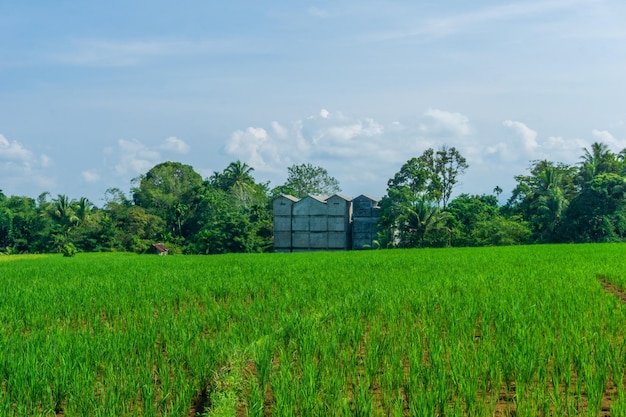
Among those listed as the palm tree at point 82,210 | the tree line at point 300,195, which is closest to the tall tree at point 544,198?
the tree line at point 300,195

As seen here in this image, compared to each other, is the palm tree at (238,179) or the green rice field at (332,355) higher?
the palm tree at (238,179)

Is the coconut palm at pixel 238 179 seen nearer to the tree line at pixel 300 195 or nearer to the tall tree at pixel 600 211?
the tree line at pixel 300 195

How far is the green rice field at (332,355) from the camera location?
152 inches

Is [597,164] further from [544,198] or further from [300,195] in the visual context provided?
[300,195]

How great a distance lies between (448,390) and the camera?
3934 millimetres

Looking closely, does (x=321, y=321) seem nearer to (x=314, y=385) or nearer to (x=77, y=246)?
(x=314, y=385)

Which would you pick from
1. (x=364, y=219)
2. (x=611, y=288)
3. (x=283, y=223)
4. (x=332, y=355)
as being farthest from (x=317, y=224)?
(x=332, y=355)

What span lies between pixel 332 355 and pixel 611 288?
6862 millimetres

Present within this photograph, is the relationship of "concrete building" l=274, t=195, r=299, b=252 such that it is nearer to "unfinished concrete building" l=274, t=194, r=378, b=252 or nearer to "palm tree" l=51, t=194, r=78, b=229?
"unfinished concrete building" l=274, t=194, r=378, b=252

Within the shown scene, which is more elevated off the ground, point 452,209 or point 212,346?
point 452,209

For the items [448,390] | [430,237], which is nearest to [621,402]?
[448,390]

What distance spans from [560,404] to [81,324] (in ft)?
19.1

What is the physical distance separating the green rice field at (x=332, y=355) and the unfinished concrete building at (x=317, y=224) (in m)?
29.5

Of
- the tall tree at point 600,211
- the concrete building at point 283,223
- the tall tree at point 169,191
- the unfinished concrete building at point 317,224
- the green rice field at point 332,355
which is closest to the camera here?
the green rice field at point 332,355
